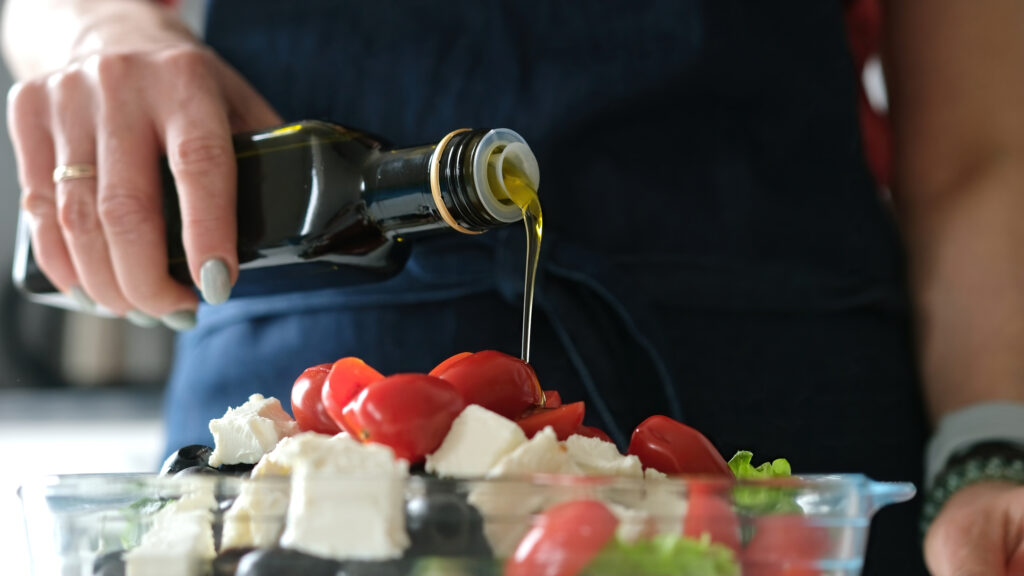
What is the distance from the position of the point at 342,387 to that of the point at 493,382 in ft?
0.22

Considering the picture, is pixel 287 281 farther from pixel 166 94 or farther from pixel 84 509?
pixel 84 509

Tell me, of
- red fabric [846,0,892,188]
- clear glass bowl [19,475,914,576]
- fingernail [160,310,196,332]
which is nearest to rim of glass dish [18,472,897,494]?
clear glass bowl [19,475,914,576]

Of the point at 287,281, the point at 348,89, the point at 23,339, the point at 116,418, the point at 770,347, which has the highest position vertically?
the point at 348,89

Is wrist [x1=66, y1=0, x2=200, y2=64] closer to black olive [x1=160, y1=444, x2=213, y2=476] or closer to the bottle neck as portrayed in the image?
the bottle neck

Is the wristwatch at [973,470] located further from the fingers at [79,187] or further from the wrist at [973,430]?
the fingers at [79,187]

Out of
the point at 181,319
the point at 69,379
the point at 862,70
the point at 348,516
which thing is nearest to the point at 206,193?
the point at 181,319

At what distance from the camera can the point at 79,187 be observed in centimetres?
69

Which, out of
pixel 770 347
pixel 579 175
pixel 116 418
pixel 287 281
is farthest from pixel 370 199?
pixel 116 418

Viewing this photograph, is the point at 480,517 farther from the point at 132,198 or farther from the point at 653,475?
the point at 132,198

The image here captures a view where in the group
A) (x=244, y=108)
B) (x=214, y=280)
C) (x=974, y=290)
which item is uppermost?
(x=244, y=108)

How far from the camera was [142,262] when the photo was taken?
2.19 ft

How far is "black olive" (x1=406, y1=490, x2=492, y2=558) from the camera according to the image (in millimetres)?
321

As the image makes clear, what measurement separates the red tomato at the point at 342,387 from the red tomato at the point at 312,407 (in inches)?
0.5

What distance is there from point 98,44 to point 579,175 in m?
0.39
